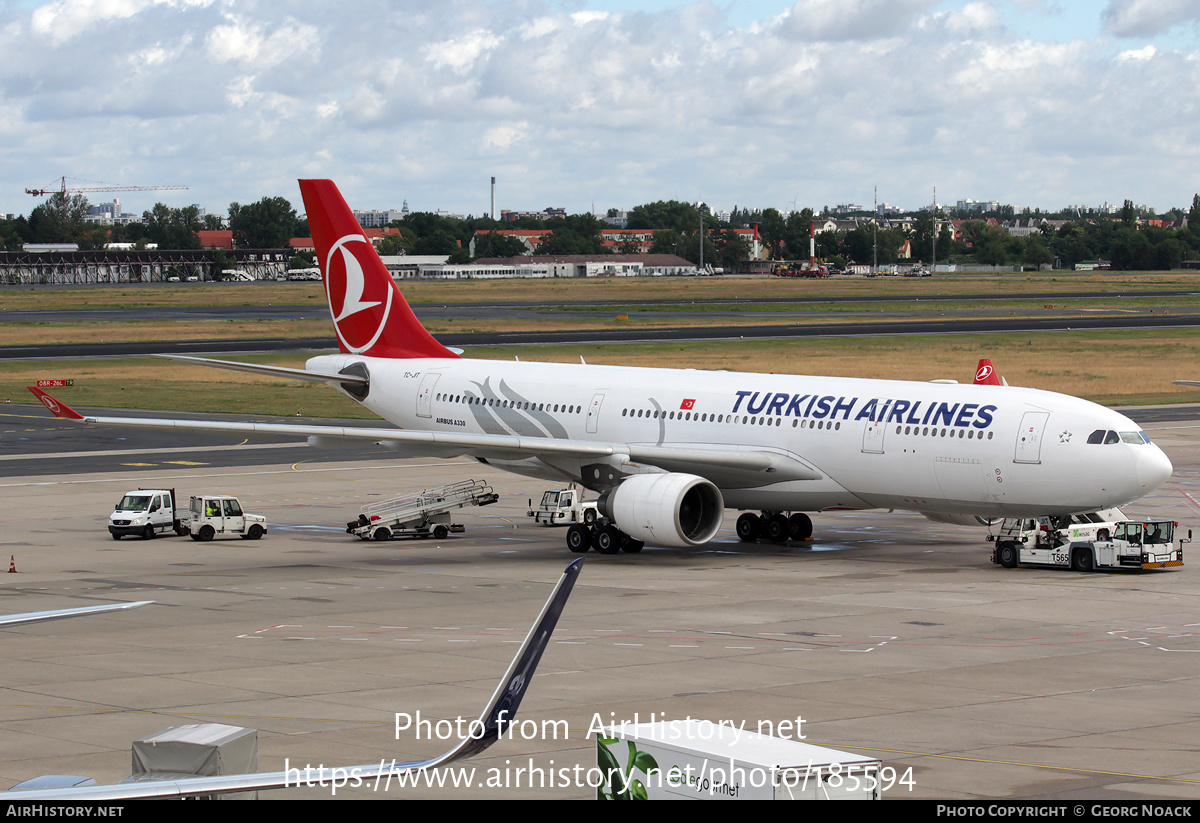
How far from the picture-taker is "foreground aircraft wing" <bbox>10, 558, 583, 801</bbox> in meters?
9.94

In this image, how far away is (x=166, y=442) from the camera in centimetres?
6512

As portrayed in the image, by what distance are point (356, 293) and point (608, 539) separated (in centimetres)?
1363

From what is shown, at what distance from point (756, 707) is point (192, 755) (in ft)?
34.9

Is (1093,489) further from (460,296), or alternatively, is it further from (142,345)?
(460,296)

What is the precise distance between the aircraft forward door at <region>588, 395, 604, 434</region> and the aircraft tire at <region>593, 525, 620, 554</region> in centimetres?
333

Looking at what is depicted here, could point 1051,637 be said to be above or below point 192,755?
below

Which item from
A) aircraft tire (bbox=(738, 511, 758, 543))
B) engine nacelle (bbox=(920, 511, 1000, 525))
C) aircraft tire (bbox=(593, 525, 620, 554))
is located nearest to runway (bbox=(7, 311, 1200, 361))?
aircraft tire (bbox=(738, 511, 758, 543))

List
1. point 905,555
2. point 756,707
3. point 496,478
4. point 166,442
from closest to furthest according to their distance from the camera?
point 756,707 < point 905,555 < point 496,478 < point 166,442

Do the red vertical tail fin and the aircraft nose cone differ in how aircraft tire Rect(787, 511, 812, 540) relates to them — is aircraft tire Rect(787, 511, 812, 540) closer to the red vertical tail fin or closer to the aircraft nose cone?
the aircraft nose cone

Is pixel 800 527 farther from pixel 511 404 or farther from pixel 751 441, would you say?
pixel 511 404

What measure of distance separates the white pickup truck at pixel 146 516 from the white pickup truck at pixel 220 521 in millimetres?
902

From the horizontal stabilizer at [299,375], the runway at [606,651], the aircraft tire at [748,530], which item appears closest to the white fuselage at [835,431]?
the runway at [606,651]

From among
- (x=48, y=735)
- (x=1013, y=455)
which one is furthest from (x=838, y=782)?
(x=1013, y=455)
